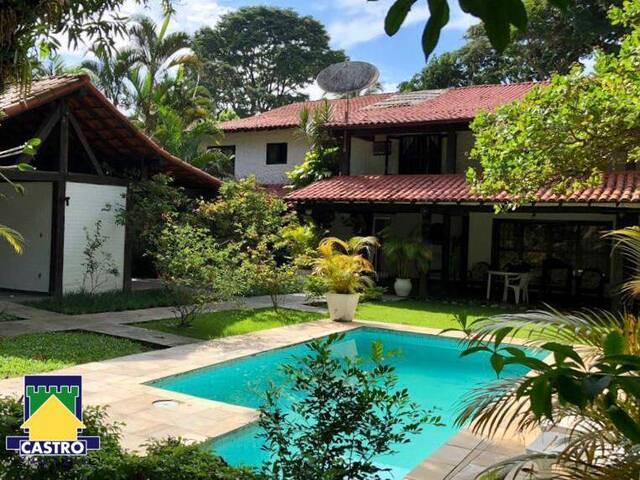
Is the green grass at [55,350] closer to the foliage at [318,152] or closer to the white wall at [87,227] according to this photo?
the white wall at [87,227]

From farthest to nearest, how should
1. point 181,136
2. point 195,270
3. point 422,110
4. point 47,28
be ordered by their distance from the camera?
point 181,136
point 422,110
point 195,270
point 47,28

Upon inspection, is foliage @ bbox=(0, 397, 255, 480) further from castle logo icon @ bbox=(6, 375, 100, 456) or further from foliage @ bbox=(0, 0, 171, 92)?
foliage @ bbox=(0, 0, 171, 92)

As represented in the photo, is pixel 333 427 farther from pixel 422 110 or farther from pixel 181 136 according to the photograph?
pixel 181 136

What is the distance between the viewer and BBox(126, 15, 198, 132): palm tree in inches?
877

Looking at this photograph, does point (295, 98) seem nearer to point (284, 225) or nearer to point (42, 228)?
point (284, 225)

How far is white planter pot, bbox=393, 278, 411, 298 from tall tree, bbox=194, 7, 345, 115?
2959 centimetres

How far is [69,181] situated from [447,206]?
410 inches

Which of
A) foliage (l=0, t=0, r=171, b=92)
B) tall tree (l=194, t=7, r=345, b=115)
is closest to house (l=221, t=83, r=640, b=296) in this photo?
foliage (l=0, t=0, r=171, b=92)

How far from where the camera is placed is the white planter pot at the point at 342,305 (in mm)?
13414

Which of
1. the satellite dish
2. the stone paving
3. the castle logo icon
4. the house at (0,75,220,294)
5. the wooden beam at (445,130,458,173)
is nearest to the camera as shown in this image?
the castle logo icon

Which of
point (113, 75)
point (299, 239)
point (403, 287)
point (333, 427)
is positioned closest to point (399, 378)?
point (333, 427)

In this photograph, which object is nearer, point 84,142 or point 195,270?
point 195,270

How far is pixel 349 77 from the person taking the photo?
2100 centimetres

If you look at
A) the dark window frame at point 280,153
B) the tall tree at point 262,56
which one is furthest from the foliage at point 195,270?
the tall tree at point 262,56
